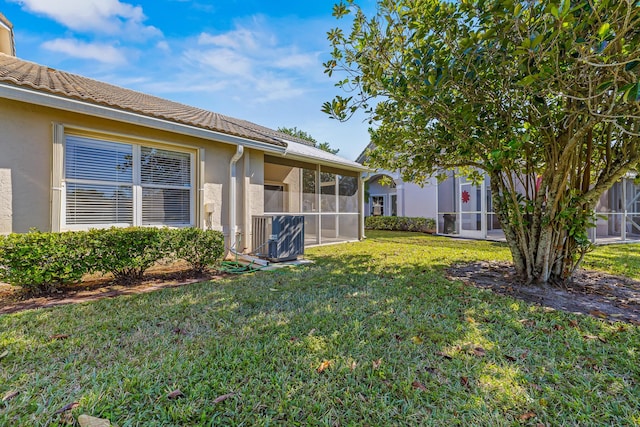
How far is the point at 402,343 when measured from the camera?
10.1 feet

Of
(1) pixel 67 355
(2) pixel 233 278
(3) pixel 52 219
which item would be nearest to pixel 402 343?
(1) pixel 67 355

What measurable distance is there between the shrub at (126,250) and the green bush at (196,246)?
221 millimetres

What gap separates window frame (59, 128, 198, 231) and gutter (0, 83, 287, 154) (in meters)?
0.51

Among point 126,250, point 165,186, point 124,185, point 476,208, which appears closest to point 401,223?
point 476,208

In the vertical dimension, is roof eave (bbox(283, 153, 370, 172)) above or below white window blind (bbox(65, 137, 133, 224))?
above

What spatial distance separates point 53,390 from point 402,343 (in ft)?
10.5

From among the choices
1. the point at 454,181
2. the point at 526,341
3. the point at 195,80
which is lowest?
the point at 526,341

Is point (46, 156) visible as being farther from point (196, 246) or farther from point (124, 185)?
point (196, 246)

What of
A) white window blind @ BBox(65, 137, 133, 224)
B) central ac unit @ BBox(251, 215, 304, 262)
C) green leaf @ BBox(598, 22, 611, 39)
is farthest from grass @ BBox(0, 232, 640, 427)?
green leaf @ BBox(598, 22, 611, 39)

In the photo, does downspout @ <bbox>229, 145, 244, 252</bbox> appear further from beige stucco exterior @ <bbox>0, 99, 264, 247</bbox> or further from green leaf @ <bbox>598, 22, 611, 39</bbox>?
green leaf @ <bbox>598, 22, 611, 39</bbox>

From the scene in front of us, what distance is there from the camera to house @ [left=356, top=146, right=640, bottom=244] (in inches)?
545

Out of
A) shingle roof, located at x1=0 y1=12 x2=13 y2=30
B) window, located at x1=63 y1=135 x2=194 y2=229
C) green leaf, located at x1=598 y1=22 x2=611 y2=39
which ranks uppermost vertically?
shingle roof, located at x1=0 y1=12 x2=13 y2=30

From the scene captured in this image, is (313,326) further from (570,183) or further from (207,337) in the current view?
(570,183)

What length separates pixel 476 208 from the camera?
14.4 meters
